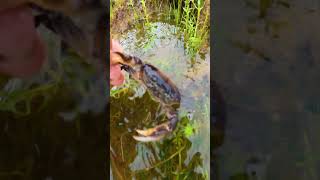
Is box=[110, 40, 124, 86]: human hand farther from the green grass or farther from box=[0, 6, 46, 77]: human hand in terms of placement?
box=[0, 6, 46, 77]: human hand

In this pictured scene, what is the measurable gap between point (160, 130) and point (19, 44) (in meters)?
1.00

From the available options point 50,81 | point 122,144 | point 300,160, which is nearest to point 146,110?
point 122,144

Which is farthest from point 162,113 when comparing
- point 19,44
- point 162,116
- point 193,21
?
point 19,44

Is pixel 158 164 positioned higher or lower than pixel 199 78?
lower

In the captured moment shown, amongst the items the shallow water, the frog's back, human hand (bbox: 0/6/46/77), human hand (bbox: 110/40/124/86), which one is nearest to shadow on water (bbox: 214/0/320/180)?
the frog's back

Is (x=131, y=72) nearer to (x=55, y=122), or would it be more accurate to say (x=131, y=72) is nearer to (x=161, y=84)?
(x=161, y=84)

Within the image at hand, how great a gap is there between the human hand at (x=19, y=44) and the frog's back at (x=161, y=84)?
65cm

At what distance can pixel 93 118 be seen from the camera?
3775 millimetres

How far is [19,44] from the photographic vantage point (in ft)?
12.2

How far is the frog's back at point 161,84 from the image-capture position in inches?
152

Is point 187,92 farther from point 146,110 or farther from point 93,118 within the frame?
point 93,118

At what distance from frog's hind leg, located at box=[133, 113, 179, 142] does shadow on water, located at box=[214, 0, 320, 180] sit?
0.34 metres

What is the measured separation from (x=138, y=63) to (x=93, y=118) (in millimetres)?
442

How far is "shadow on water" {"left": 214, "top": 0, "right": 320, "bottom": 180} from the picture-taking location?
389cm
